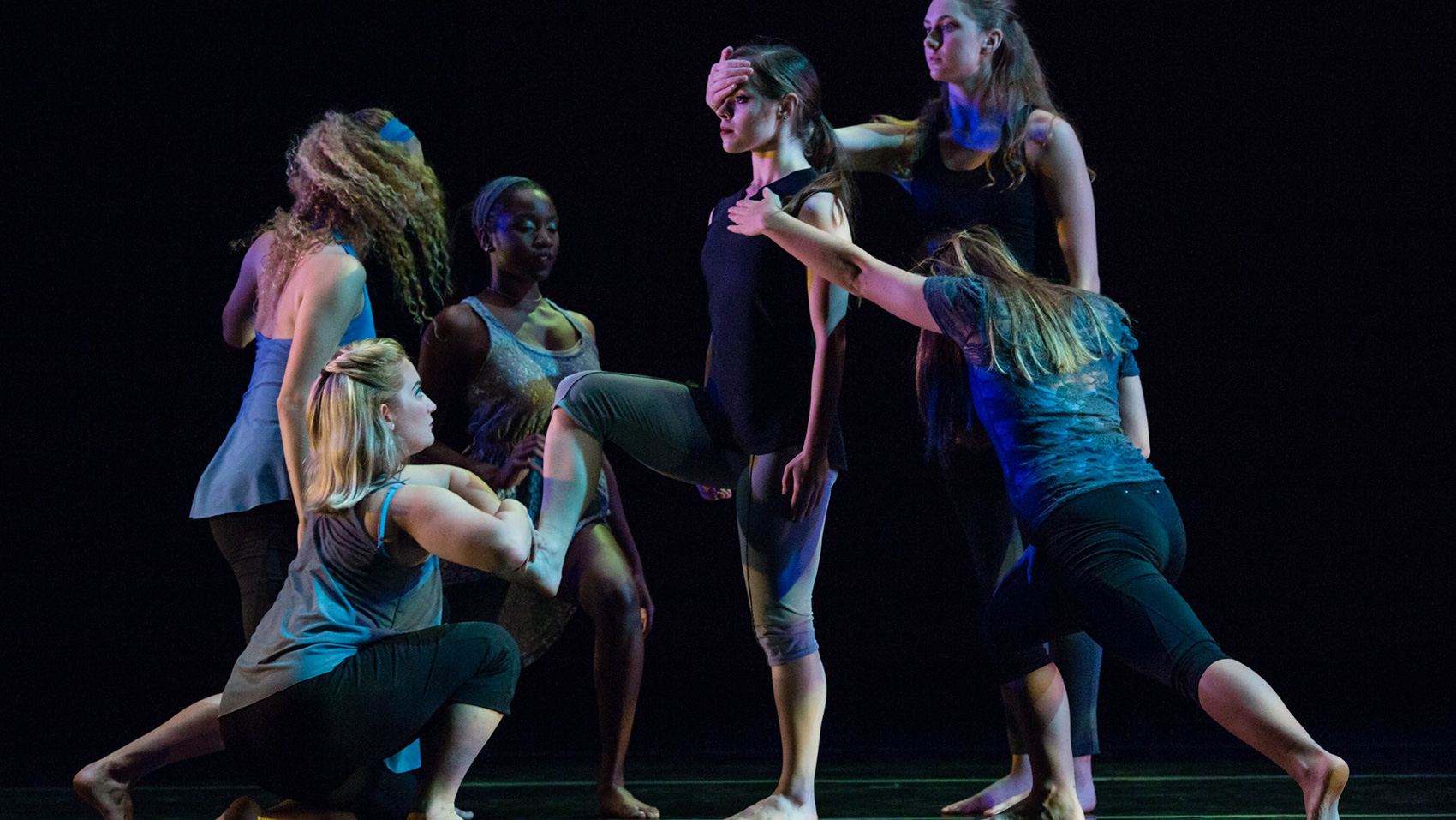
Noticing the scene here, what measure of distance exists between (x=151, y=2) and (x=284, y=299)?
92.3 inches

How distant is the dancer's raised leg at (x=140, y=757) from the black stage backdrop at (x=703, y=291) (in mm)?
1886

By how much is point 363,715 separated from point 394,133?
50.2 inches

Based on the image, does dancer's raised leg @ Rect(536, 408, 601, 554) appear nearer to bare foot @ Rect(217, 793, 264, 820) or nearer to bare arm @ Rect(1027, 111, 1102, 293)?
bare foot @ Rect(217, 793, 264, 820)

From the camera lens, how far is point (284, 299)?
2.53 meters

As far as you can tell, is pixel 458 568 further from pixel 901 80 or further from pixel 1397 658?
pixel 1397 658

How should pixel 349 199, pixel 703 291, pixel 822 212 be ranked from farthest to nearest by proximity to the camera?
pixel 703 291
pixel 349 199
pixel 822 212

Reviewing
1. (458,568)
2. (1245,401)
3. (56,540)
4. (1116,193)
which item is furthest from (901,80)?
(56,540)

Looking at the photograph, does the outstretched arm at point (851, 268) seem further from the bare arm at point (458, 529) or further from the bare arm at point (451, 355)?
the bare arm at point (451, 355)

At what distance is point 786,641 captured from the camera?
2.39 metres

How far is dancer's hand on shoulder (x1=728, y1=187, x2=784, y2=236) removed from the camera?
7.46 ft

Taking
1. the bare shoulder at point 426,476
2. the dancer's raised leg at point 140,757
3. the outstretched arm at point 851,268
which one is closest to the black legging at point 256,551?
the dancer's raised leg at point 140,757

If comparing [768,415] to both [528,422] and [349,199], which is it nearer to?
[528,422]

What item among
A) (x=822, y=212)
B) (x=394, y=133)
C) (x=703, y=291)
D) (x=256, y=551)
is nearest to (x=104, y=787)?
(x=256, y=551)

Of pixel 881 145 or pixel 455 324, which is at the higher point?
pixel 881 145
